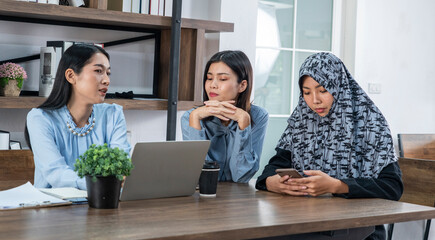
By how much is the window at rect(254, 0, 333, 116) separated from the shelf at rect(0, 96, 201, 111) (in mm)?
961

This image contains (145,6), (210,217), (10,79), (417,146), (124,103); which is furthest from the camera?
(417,146)

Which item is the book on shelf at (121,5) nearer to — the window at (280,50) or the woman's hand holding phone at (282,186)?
the window at (280,50)

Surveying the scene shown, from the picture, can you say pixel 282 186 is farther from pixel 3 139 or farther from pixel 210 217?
pixel 3 139

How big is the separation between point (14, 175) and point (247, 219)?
1110 millimetres

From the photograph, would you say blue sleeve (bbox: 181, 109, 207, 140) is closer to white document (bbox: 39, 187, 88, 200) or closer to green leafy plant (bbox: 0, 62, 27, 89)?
white document (bbox: 39, 187, 88, 200)

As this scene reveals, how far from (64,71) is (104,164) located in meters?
0.71

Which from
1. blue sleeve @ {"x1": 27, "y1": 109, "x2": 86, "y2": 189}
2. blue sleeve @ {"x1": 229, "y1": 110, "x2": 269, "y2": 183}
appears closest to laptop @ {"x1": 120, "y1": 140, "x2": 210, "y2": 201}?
blue sleeve @ {"x1": 27, "y1": 109, "x2": 86, "y2": 189}

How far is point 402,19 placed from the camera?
15.7 ft

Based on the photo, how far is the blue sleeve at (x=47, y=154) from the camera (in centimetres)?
188

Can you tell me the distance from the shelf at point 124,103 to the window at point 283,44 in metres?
0.96

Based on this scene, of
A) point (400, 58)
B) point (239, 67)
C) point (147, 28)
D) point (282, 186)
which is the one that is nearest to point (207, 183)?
point (282, 186)

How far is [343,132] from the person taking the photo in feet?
6.89

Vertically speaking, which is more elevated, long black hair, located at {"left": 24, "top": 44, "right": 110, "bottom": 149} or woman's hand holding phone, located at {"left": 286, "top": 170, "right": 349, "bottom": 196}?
long black hair, located at {"left": 24, "top": 44, "right": 110, "bottom": 149}

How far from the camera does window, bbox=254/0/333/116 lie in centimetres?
421
